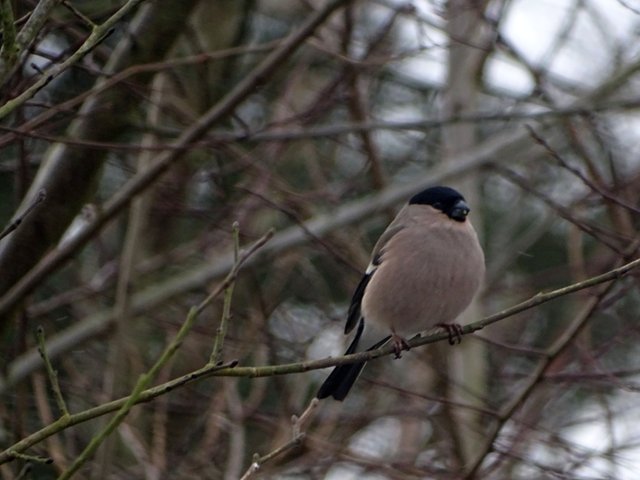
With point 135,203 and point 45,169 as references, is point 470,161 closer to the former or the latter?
point 135,203

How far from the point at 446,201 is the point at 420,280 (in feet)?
1.71

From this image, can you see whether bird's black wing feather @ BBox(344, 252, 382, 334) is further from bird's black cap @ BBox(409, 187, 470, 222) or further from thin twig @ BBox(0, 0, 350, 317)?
thin twig @ BBox(0, 0, 350, 317)

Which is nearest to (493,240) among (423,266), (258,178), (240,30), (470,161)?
(470,161)

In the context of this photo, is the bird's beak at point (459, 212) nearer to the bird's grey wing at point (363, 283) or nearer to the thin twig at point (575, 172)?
the bird's grey wing at point (363, 283)

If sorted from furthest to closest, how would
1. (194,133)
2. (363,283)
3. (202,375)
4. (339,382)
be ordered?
1. (363,283)
2. (194,133)
3. (339,382)
4. (202,375)

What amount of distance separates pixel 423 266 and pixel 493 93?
3052mm

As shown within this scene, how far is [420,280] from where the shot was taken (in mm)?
4570

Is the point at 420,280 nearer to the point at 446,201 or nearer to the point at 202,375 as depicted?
the point at 446,201

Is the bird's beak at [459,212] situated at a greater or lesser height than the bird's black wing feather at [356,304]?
greater

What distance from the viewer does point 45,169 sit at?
15.1 ft

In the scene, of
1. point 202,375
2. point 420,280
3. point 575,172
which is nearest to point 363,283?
point 420,280

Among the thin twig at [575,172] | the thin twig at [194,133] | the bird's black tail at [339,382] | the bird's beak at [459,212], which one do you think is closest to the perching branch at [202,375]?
the thin twig at [575,172]

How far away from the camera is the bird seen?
453 centimetres

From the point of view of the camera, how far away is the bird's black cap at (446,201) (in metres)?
4.84
